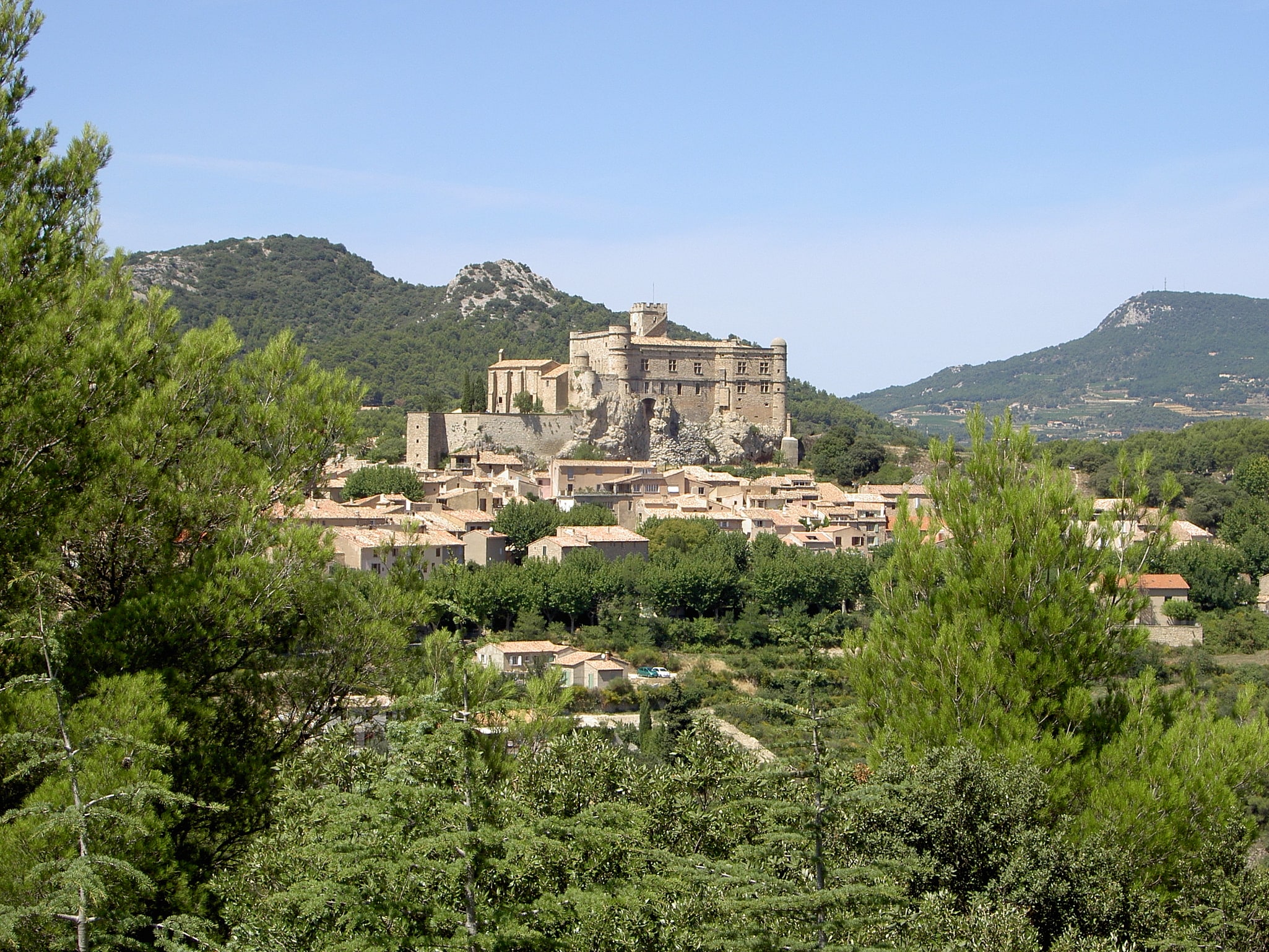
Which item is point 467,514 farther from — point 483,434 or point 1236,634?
point 1236,634

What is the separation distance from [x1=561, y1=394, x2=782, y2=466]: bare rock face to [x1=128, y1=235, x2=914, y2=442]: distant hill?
11.0m

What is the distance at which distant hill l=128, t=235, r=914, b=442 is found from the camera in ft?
276

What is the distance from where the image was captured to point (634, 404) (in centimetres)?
5603

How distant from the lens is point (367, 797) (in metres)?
6.57

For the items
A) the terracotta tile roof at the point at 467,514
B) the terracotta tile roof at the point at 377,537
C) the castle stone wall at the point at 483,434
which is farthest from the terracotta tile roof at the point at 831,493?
the terracotta tile roof at the point at 377,537

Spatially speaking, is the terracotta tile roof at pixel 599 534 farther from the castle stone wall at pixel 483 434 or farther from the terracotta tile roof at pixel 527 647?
the castle stone wall at pixel 483 434

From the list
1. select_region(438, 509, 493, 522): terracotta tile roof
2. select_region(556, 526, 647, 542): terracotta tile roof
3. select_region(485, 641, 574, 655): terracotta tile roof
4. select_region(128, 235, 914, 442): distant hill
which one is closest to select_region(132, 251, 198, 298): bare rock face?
select_region(128, 235, 914, 442): distant hill

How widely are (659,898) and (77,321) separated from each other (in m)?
4.71

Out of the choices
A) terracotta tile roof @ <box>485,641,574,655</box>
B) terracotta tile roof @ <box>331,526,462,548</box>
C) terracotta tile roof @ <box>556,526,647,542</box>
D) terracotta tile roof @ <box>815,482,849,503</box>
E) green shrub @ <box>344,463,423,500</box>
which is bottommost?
terracotta tile roof @ <box>485,641,574,655</box>

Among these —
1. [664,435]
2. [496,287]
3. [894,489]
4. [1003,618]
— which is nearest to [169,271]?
[496,287]

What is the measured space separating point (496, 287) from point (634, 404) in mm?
55101

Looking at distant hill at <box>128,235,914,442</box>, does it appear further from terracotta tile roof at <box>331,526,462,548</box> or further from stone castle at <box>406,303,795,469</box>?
terracotta tile roof at <box>331,526,462,548</box>

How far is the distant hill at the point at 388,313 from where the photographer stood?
84125 millimetres

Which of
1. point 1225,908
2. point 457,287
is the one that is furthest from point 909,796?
point 457,287
